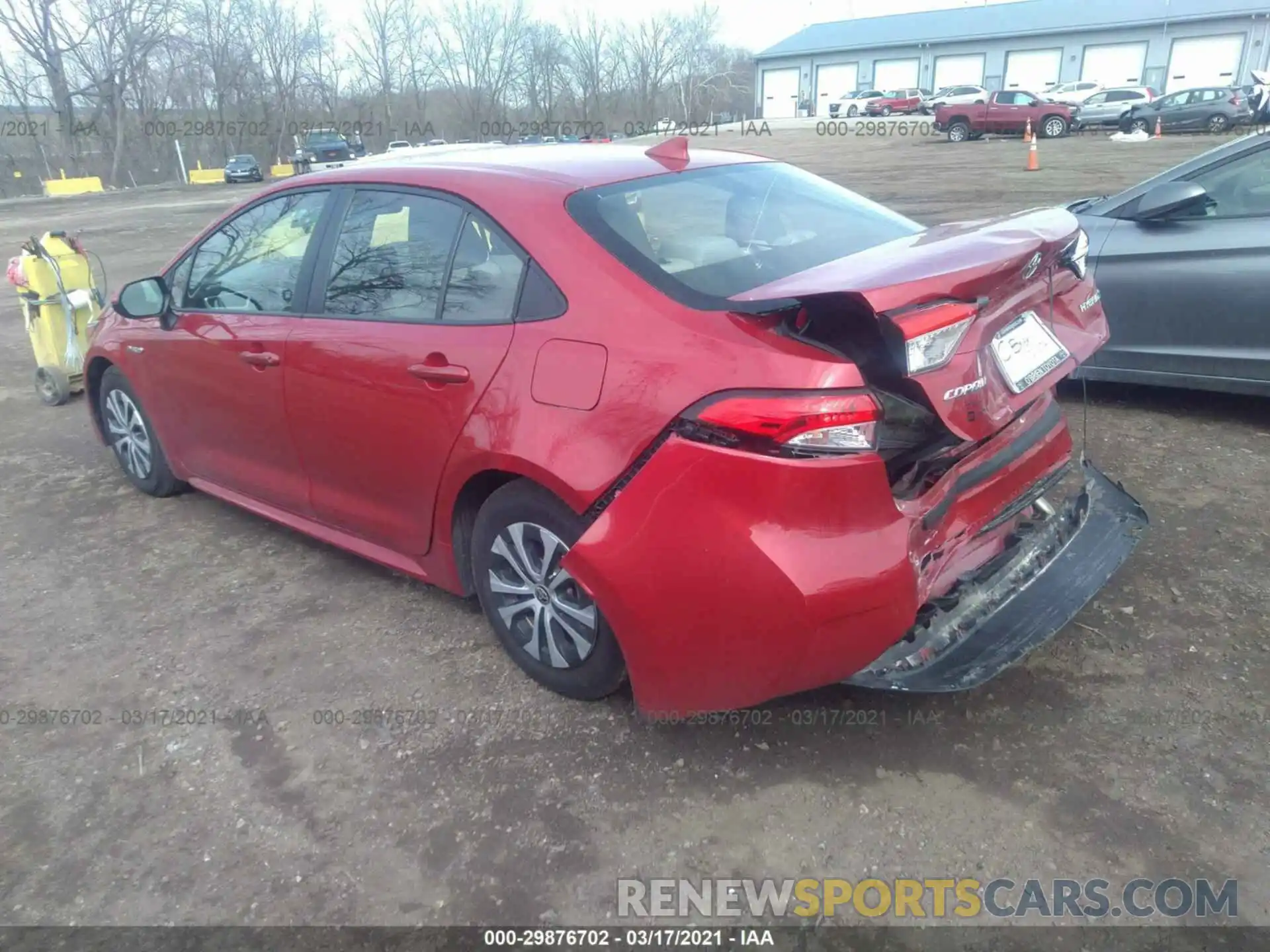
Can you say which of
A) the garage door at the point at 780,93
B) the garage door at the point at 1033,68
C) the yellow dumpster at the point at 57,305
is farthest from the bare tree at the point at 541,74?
the yellow dumpster at the point at 57,305

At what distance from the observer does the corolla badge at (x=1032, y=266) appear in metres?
2.44

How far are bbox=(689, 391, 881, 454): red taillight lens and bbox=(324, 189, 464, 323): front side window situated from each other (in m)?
1.23

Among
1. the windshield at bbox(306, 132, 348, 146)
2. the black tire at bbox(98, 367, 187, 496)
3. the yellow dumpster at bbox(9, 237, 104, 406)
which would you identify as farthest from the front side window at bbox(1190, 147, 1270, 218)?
the windshield at bbox(306, 132, 348, 146)

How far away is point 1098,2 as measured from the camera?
54500 millimetres

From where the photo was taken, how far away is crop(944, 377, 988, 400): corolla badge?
7.27ft

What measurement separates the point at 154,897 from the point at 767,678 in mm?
1629

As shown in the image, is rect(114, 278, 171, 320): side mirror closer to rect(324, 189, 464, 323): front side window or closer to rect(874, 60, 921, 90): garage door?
rect(324, 189, 464, 323): front side window

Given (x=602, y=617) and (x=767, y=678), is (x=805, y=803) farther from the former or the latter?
(x=602, y=617)

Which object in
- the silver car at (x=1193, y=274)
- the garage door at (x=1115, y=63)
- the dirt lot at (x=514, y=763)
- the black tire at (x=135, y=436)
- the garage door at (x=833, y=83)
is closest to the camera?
the dirt lot at (x=514, y=763)

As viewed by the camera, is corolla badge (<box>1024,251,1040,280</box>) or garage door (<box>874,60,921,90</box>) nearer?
corolla badge (<box>1024,251,1040,280</box>)

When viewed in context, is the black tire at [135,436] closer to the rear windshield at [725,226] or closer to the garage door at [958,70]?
the rear windshield at [725,226]

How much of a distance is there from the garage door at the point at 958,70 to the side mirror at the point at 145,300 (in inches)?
2415

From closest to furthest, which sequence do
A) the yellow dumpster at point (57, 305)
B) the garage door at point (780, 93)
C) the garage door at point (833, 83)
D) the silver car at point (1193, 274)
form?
the silver car at point (1193, 274)
the yellow dumpster at point (57, 305)
the garage door at point (833, 83)
the garage door at point (780, 93)

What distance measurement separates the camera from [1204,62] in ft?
163
